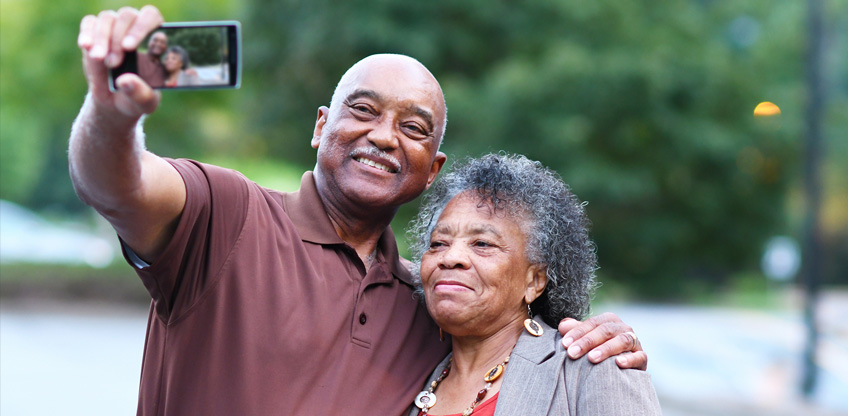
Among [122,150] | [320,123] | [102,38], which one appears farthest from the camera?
[320,123]

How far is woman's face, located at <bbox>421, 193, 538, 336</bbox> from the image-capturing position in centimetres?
294

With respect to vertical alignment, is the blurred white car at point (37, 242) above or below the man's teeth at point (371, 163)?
below

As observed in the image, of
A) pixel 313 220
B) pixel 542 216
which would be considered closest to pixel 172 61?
pixel 313 220

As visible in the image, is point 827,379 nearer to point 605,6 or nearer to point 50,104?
point 605,6

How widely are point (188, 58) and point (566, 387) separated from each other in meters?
1.58

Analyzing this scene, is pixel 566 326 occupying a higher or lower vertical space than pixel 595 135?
lower

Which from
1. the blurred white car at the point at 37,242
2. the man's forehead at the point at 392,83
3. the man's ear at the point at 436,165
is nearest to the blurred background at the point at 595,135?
the blurred white car at the point at 37,242

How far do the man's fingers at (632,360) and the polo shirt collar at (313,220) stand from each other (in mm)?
885

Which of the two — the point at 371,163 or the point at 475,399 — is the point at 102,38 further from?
the point at 475,399

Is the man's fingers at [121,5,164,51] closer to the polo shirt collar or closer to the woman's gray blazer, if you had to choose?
the polo shirt collar

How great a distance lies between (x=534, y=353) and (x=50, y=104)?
18.6 m

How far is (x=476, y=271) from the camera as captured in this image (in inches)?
116

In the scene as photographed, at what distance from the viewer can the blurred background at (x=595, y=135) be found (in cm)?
1208

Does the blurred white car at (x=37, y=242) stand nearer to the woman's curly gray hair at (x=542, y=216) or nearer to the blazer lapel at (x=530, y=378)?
the woman's curly gray hair at (x=542, y=216)
